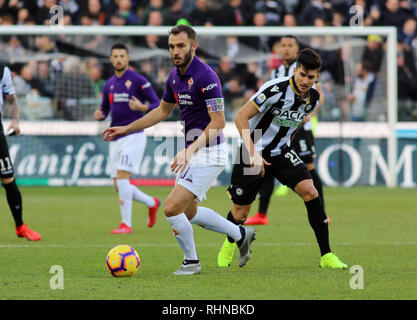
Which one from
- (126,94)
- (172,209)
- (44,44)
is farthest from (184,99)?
(44,44)

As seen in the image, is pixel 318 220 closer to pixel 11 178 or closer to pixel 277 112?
pixel 277 112

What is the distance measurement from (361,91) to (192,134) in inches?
493

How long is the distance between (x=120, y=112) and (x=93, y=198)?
207 inches

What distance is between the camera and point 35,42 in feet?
62.3

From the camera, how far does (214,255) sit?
8.86m

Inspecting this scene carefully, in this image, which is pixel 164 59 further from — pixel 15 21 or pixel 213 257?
pixel 213 257

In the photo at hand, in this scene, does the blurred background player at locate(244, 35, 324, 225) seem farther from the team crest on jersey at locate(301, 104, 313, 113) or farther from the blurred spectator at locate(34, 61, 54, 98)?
the blurred spectator at locate(34, 61, 54, 98)

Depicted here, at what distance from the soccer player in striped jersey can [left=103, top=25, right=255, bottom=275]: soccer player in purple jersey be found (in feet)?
1.40

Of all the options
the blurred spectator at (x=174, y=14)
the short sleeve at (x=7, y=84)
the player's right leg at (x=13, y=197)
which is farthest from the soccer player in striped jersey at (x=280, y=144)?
the blurred spectator at (x=174, y=14)

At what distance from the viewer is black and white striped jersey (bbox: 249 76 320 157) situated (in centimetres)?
782
